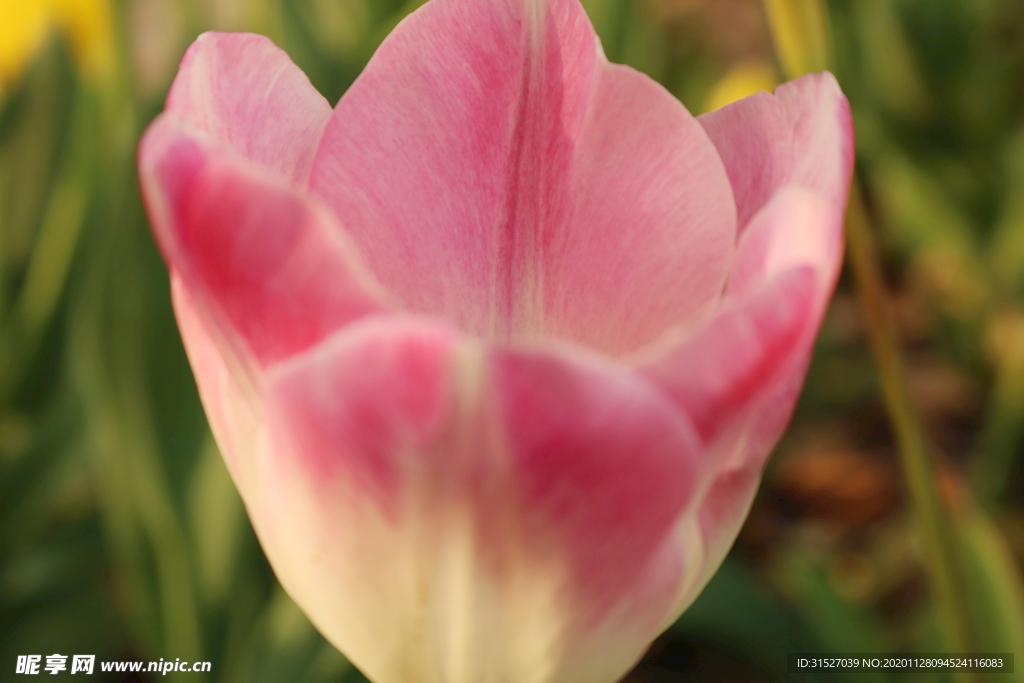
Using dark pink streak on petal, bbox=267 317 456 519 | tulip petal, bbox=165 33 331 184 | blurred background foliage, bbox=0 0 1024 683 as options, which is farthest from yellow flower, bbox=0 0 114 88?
dark pink streak on petal, bbox=267 317 456 519

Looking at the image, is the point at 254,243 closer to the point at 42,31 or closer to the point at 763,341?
the point at 763,341

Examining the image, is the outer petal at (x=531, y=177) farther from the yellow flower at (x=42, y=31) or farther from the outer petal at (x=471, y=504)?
the yellow flower at (x=42, y=31)

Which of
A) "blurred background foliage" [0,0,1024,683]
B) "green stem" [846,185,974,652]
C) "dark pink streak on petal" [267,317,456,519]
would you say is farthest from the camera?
"blurred background foliage" [0,0,1024,683]

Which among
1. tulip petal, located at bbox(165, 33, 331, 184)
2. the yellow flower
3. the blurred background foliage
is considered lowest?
the blurred background foliage

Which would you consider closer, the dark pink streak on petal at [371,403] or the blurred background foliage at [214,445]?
the dark pink streak on petal at [371,403]

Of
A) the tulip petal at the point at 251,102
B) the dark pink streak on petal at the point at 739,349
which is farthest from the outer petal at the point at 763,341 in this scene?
the tulip petal at the point at 251,102

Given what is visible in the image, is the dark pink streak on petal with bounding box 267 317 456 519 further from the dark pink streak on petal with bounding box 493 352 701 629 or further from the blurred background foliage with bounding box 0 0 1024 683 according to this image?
the blurred background foliage with bounding box 0 0 1024 683

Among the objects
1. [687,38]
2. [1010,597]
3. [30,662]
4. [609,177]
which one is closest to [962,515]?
[1010,597]
